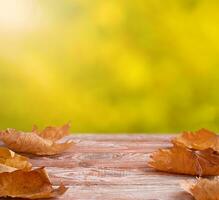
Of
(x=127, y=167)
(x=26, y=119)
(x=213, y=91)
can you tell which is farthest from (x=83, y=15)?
(x=127, y=167)

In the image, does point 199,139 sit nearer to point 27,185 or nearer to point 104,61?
point 27,185

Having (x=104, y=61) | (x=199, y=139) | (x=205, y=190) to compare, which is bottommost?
(x=205, y=190)

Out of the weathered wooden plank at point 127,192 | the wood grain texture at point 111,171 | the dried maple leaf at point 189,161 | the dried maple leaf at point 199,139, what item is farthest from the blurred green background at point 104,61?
the weathered wooden plank at point 127,192

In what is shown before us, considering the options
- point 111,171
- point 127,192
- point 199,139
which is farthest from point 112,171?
point 199,139

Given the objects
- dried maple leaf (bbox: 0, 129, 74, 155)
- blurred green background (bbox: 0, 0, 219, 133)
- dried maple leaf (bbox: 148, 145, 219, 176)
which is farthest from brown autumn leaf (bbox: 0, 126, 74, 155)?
blurred green background (bbox: 0, 0, 219, 133)

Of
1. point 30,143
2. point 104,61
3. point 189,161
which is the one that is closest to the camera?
point 189,161

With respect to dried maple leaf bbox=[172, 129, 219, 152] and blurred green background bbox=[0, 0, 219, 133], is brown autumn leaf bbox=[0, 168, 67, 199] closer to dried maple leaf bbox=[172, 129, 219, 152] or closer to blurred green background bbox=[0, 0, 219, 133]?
dried maple leaf bbox=[172, 129, 219, 152]

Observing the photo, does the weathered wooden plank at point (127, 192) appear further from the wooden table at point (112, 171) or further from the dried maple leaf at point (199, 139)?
the dried maple leaf at point (199, 139)
